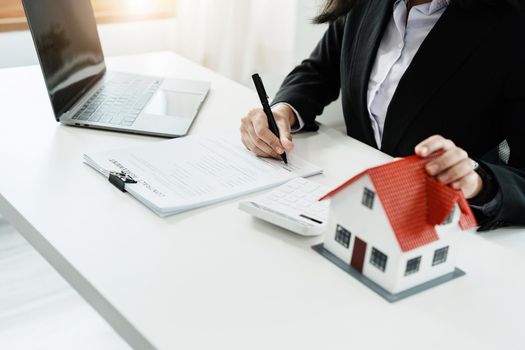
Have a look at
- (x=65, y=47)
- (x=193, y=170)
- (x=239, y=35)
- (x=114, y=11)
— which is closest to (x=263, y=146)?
(x=193, y=170)

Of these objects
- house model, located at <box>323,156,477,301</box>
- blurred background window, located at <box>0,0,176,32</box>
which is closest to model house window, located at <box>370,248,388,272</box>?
house model, located at <box>323,156,477,301</box>

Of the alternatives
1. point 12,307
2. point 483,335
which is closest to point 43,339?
point 12,307

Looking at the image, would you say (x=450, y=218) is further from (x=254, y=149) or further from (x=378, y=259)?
Result: (x=254, y=149)

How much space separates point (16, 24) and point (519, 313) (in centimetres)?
175

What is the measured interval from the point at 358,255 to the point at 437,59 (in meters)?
0.52

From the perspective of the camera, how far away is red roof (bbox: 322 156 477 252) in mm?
734

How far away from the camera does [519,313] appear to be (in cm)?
77

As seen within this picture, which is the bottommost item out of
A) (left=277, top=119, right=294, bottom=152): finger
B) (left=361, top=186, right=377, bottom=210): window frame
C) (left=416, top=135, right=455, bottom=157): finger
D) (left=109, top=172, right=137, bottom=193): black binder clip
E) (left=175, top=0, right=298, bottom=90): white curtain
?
(left=175, top=0, right=298, bottom=90): white curtain

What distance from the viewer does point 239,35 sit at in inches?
97.2

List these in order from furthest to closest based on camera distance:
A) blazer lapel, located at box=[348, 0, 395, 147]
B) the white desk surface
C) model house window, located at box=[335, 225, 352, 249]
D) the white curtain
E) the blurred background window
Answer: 1. the white curtain
2. the blurred background window
3. blazer lapel, located at box=[348, 0, 395, 147]
4. model house window, located at box=[335, 225, 352, 249]
5. the white desk surface

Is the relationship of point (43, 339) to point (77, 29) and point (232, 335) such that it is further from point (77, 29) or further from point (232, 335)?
point (232, 335)

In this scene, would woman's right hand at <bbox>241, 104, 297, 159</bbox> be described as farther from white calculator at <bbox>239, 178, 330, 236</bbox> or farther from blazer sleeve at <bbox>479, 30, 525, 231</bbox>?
blazer sleeve at <bbox>479, 30, 525, 231</bbox>

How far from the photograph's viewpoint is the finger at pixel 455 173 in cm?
77

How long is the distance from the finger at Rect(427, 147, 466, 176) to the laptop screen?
772mm
